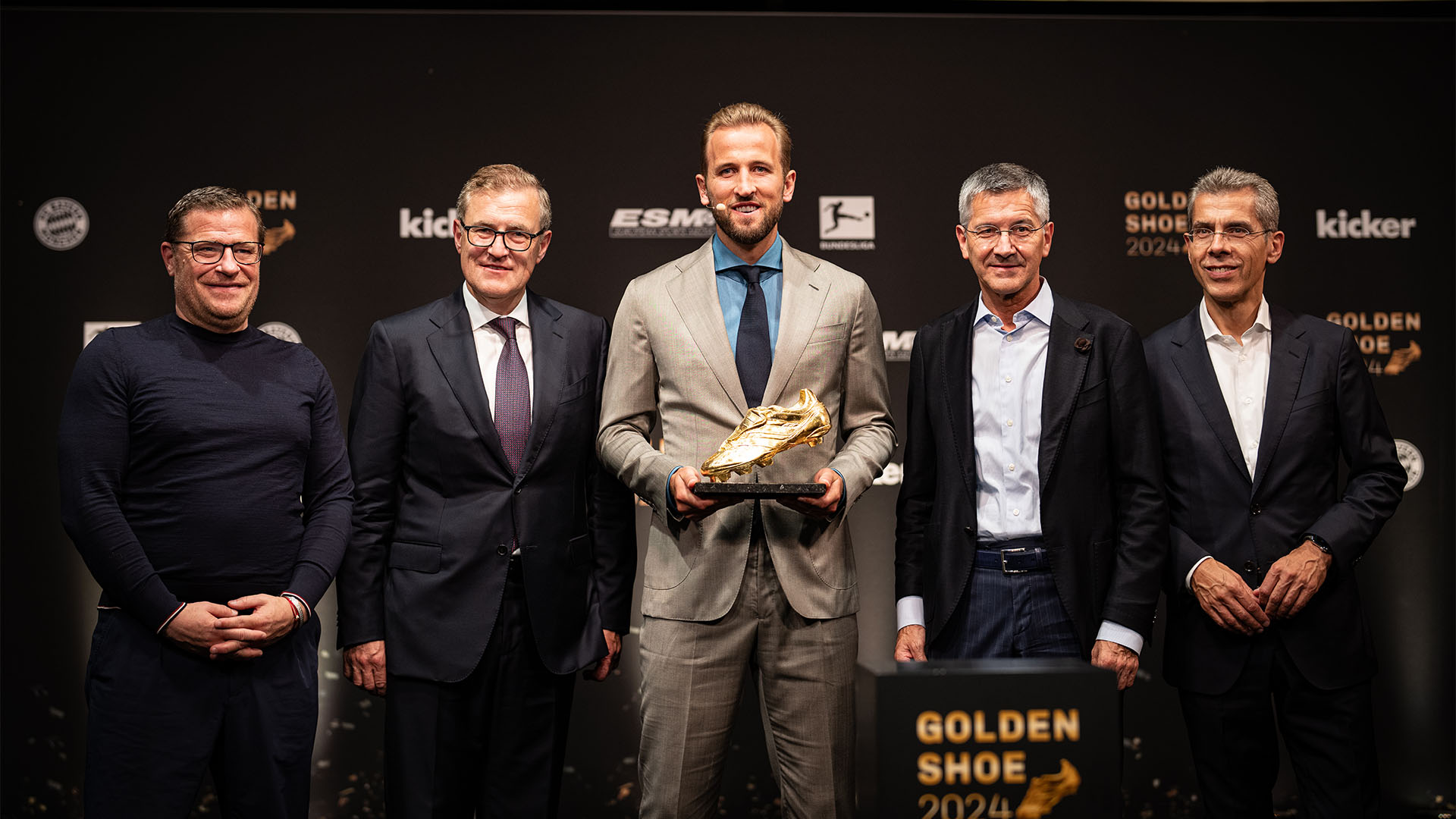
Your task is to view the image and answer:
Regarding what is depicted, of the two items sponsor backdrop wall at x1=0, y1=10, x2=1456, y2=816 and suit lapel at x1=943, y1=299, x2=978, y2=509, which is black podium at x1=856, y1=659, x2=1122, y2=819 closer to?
suit lapel at x1=943, y1=299, x2=978, y2=509

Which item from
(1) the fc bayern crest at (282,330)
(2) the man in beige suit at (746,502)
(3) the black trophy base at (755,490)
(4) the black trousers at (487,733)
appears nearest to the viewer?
(3) the black trophy base at (755,490)

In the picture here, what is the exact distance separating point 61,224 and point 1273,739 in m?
4.27

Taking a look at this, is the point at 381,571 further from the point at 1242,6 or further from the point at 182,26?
the point at 1242,6

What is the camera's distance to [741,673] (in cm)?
238

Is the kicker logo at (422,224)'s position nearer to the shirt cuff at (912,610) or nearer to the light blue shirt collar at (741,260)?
the light blue shirt collar at (741,260)

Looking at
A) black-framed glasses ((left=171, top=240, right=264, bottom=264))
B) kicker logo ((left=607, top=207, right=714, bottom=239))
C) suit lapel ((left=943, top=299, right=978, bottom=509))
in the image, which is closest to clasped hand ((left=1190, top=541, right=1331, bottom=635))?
suit lapel ((left=943, top=299, right=978, bottom=509))

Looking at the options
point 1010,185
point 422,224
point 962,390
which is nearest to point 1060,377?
point 962,390

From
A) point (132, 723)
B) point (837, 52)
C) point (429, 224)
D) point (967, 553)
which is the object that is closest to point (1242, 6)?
point (837, 52)

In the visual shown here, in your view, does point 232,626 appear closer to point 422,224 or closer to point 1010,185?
point 422,224

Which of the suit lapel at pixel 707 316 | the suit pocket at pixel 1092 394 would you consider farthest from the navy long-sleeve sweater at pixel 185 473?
the suit pocket at pixel 1092 394

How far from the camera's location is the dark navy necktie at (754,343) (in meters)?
2.41

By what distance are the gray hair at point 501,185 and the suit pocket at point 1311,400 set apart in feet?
6.50

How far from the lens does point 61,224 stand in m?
3.80

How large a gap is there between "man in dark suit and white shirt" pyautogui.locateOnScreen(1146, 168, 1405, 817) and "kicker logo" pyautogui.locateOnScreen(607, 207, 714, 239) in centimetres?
175
